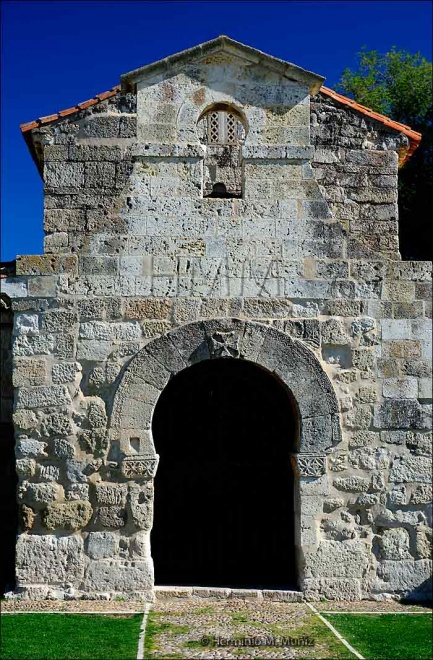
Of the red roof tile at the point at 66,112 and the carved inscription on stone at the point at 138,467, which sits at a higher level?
the red roof tile at the point at 66,112

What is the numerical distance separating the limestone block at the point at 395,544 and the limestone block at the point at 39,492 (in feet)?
12.0

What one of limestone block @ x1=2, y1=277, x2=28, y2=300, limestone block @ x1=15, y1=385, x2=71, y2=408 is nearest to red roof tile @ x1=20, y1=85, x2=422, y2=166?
limestone block @ x1=2, y1=277, x2=28, y2=300

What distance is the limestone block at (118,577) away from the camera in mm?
8227

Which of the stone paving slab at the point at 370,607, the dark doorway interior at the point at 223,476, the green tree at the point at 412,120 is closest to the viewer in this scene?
the stone paving slab at the point at 370,607

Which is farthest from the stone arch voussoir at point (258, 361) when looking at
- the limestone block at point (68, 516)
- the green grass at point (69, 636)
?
the green grass at point (69, 636)

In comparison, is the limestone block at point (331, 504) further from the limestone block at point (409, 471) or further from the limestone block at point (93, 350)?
the limestone block at point (93, 350)

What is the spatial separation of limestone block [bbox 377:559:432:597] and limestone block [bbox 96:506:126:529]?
2.91 m

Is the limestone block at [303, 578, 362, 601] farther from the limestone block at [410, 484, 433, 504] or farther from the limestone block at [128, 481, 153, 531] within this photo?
the limestone block at [128, 481, 153, 531]

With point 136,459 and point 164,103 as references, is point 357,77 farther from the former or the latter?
point 136,459

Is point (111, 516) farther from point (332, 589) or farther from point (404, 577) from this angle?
point (404, 577)

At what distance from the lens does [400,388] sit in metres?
8.63

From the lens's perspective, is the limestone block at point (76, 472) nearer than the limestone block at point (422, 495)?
Yes

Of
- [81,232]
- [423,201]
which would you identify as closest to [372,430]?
[81,232]

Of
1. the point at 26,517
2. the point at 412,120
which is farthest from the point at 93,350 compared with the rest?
the point at 412,120
